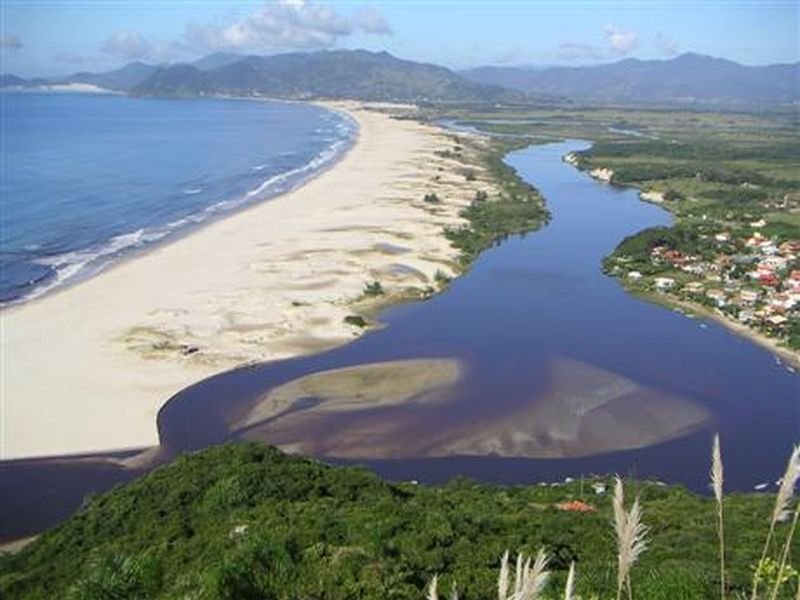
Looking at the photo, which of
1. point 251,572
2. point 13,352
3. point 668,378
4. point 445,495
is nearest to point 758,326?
point 668,378

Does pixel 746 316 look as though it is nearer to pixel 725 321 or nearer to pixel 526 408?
pixel 725 321

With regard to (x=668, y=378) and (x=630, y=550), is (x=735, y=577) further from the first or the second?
(x=668, y=378)

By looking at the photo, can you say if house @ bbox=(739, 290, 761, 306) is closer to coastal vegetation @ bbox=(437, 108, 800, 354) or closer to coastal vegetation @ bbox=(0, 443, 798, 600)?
coastal vegetation @ bbox=(437, 108, 800, 354)

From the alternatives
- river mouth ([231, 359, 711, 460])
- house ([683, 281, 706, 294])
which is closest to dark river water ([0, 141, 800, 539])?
river mouth ([231, 359, 711, 460])

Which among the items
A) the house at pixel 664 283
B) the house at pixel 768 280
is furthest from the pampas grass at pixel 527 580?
the house at pixel 768 280

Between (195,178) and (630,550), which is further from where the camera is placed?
(195,178)

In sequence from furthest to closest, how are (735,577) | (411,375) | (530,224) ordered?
(530,224) → (411,375) → (735,577)
